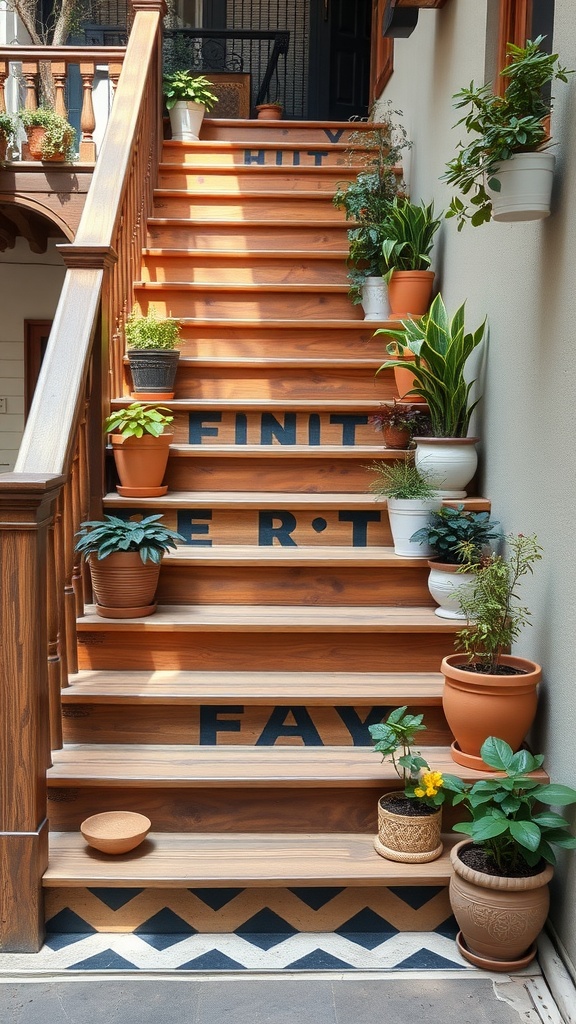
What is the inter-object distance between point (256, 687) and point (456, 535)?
72 cm

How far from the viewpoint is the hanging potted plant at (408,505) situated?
9.64ft

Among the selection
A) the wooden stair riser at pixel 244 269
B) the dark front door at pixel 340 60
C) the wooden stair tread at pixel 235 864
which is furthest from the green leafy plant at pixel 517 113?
the dark front door at pixel 340 60

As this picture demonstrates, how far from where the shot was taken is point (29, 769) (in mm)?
2117

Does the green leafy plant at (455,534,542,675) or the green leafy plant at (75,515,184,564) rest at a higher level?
the green leafy plant at (75,515,184,564)

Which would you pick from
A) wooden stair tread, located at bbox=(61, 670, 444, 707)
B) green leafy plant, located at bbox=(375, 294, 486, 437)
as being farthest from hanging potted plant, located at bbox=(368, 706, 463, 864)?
green leafy plant, located at bbox=(375, 294, 486, 437)

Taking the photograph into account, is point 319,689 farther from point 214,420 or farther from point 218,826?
point 214,420

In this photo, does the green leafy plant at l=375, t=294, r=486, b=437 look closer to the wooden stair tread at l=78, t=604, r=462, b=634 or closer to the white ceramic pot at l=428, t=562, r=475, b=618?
the white ceramic pot at l=428, t=562, r=475, b=618

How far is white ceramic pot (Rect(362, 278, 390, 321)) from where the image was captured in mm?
4027

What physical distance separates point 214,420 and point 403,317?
3.06ft

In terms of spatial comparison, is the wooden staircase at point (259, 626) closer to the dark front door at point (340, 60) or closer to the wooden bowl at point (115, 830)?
the wooden bowl at point (115, 830)

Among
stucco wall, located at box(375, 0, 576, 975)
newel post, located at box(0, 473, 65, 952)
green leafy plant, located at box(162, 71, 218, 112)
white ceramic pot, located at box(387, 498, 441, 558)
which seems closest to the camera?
newel post, located at box(0, 473, 65, 952)

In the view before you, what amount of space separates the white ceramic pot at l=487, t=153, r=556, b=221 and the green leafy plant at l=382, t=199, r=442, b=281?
1.58 m

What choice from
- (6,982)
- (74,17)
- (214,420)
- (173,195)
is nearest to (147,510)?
(214,420)

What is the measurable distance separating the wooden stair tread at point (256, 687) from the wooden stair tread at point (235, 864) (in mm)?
341
